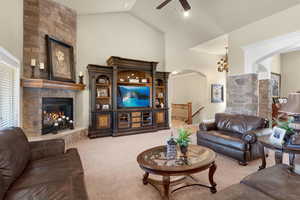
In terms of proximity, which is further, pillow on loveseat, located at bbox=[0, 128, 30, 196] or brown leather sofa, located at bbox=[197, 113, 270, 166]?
brown leather sofa, located at bbox=[197, 113, 270, 166]

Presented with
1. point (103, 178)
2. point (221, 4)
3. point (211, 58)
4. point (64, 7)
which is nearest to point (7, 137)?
point (103, 178)

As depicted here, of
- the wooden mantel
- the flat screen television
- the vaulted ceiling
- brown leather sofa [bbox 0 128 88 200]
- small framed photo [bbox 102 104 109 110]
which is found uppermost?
the vaulted ceiling

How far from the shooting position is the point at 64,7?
4.59 m

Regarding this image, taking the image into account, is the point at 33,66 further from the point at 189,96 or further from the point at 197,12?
the point at 189,96

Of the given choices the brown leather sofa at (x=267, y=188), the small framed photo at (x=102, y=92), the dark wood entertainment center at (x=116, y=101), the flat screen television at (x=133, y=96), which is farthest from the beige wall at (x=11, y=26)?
the brown leather sofa at (x=267, y=188)

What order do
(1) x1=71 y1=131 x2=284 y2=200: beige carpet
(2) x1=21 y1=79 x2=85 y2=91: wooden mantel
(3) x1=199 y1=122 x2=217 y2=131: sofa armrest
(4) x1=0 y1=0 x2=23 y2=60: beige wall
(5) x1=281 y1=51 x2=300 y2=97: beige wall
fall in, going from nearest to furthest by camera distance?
(1) x1=71 y1=131 x2=284 y2=200: beige carpet → (4) x1=0 y1=0 x2=23 y2=60: beige wall → (2) x1=21 y1=79 x2=85 y2=91: wooden mantel → (3) x1=199 y1=122 x2=217 y2=131: sofa armrest → (5) x1=281 y1=51 x2=300 y2=97: beige wall

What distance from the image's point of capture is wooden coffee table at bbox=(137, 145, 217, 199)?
5.74ft

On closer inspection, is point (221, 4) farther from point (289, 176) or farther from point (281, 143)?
point (289, 176)

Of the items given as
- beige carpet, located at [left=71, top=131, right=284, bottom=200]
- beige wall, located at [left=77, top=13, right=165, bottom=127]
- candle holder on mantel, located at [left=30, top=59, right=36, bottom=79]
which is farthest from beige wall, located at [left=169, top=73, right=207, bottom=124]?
candle holder on mantel, located at [left=30, top=59, right=36, bottom=79]

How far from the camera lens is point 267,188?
1.34 meters

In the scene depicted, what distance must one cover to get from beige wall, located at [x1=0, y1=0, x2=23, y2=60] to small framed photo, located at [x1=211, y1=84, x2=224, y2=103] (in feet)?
23.5

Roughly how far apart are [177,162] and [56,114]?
3858 mm

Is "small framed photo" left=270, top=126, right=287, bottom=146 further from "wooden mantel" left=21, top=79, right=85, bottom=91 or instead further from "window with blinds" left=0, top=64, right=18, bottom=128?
"wooden mantel" left=21, top=79, right=85, bottom=91

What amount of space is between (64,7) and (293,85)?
30.7 feet
